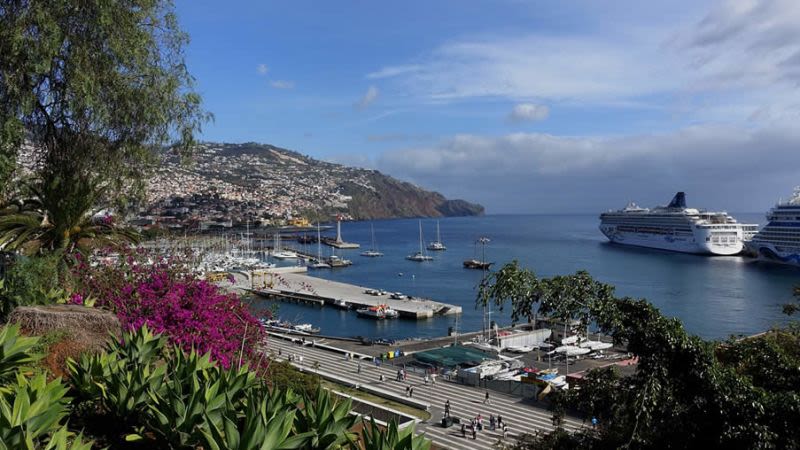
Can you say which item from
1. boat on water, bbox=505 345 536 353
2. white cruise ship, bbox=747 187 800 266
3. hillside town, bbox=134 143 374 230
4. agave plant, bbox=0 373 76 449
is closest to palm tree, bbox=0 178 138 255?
agave plant, bbox=0 373 76 449

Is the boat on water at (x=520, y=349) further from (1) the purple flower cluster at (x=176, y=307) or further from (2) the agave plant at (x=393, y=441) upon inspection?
(2) the agave plant at (x=393, y=441)

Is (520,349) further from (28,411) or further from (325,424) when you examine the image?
(28,411)

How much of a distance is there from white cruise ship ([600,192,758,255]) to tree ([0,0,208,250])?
2885 inches

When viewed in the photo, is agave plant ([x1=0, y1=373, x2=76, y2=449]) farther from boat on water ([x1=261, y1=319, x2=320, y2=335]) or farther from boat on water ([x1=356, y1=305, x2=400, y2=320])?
boat on water ([x1=356, y1=305, x2=400, y2=320])

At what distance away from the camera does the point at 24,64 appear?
8133 millimetres

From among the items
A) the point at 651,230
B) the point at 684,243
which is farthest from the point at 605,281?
the point at 651,230

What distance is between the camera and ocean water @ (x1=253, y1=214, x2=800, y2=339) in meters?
36.4

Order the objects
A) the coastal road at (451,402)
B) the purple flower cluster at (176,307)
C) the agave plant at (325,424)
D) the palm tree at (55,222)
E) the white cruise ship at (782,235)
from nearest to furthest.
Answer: the agave plant at (325,424), the purple flower cluster at (176,307), the palm tree at (55,222), the coastal road at (451,402), the white cruise ship at (782,235)

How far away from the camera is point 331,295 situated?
45062 mm

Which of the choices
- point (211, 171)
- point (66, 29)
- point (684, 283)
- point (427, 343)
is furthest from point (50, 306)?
point (211, 171)

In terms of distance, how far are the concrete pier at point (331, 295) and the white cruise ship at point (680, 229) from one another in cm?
4407

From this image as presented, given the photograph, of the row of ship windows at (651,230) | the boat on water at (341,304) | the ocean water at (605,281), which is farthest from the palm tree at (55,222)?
the row of ship windows at (651,230)

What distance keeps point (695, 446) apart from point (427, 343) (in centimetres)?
2483

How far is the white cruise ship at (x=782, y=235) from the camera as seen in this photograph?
59.3 meters
